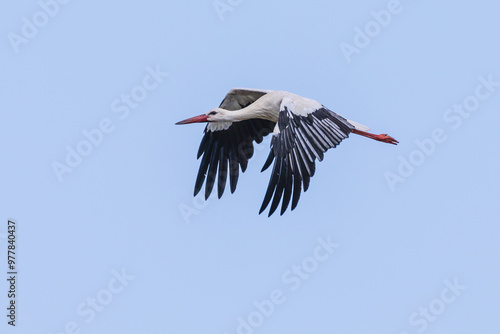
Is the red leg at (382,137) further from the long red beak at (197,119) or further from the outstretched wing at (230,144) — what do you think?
the long red beak at (197,119)

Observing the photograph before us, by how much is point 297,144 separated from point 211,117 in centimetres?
228

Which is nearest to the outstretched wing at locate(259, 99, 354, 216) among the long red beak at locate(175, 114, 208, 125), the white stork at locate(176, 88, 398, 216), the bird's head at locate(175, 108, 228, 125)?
the white stork at locate(176, 88, 398, 216)

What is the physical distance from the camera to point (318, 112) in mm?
14023

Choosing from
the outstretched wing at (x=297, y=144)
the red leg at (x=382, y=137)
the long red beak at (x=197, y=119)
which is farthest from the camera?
the long red beak at (x=197, y=119)

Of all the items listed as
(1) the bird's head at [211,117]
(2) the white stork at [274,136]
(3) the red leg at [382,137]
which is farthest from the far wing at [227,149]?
(3) the red leg at [382,137]

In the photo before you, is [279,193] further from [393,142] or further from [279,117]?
[393,142]

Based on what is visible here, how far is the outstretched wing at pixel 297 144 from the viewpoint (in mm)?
13000

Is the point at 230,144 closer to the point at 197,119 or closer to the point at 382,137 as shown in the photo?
the point at 197,119

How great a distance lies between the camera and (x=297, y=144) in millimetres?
13469

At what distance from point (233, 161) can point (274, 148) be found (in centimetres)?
255

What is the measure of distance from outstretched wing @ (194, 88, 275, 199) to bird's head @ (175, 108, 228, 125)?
1.51ft

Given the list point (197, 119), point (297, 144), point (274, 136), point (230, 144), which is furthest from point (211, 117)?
point (297, 144)

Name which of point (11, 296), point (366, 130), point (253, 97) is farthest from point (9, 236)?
point (366, 130)

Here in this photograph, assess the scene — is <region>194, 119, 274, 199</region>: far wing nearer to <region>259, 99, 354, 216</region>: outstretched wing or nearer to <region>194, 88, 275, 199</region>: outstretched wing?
<region>194, 88, 275, 199</region>: outstretched wing
